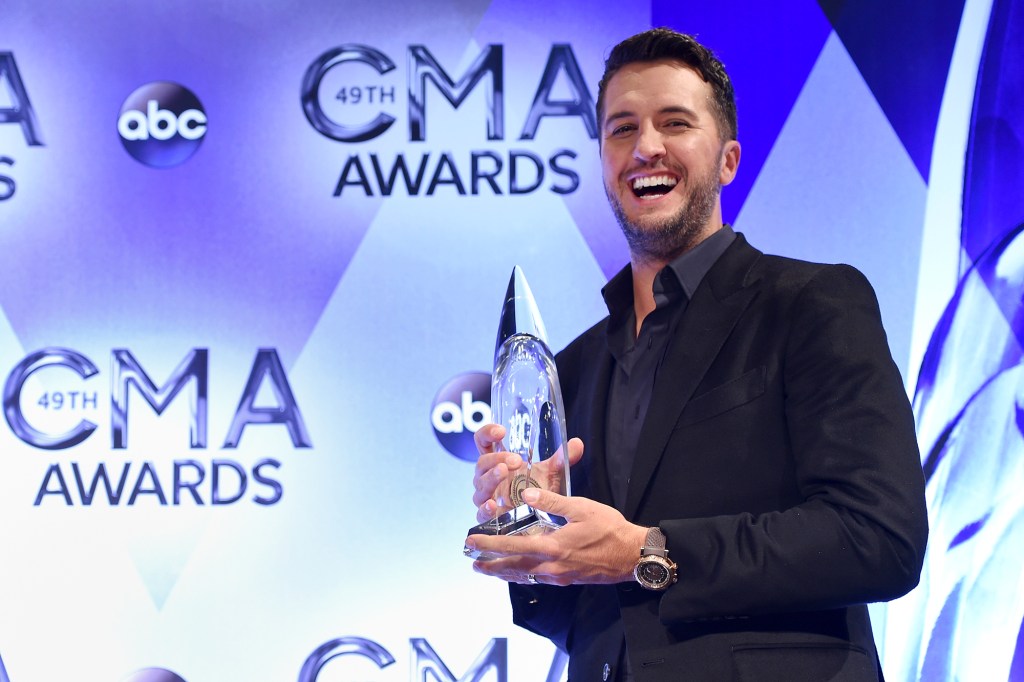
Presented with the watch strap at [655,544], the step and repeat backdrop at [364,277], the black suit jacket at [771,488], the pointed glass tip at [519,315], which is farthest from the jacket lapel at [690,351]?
the step and repeat backdrop at [364,277]

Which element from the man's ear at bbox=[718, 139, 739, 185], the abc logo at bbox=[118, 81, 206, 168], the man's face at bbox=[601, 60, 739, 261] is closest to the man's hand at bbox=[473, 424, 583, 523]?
the man's face at bbox=[601, 60, 739, 261]

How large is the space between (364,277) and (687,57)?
1.06 m

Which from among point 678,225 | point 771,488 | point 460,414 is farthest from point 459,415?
point 771,488

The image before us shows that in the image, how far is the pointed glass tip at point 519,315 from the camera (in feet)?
5.59

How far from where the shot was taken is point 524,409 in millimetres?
1630

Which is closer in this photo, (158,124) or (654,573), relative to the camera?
(654,573)

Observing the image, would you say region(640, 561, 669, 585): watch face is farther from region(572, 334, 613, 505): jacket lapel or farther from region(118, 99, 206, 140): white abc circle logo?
region(118, 99, 206, 140): white abc circle logo

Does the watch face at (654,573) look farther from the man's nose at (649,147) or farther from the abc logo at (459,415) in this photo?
the abc logo at (459,415)

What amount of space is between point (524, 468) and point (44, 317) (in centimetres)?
158

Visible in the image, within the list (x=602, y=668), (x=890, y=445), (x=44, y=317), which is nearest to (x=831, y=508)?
(x=890, y=445)

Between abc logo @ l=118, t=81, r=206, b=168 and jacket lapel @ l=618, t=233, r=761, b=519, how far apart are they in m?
1.52

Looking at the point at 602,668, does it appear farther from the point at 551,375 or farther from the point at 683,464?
the point at 551,375

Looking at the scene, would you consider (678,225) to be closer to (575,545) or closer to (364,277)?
(575,545)

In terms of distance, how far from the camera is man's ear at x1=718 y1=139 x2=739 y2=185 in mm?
1908
